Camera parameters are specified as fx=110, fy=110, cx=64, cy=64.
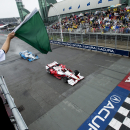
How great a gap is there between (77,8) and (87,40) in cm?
1593

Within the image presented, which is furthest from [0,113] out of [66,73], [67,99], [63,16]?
[63,16]

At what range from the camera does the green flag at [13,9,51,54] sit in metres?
3.27

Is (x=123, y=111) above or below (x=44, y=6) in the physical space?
below

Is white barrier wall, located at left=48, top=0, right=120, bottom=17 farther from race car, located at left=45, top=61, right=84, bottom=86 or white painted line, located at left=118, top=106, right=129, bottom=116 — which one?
white painted line, located at left=118, top=106, right=129, bottom=116

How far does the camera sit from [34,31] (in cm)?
355

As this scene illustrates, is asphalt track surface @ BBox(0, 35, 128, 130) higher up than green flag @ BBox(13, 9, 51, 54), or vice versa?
green flag @ BBox(13, 9, 51, 54)

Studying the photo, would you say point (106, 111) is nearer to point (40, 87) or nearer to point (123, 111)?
point (123, 111)

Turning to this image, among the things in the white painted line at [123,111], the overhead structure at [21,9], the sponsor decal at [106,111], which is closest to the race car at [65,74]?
the sponsor decal at [106,111]

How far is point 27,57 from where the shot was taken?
1591cm

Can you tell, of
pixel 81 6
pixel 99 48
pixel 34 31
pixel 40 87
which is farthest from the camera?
pixel 81 6

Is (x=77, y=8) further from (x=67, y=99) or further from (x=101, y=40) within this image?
(x=67, y=99)

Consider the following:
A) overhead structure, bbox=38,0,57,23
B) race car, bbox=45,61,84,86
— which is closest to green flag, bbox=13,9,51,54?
race car, bbox=45,61,84,86

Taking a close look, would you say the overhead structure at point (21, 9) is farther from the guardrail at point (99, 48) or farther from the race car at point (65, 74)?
the race car at point (65, 74)

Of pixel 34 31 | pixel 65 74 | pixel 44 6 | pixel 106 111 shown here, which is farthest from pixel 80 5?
pixel 34 31
